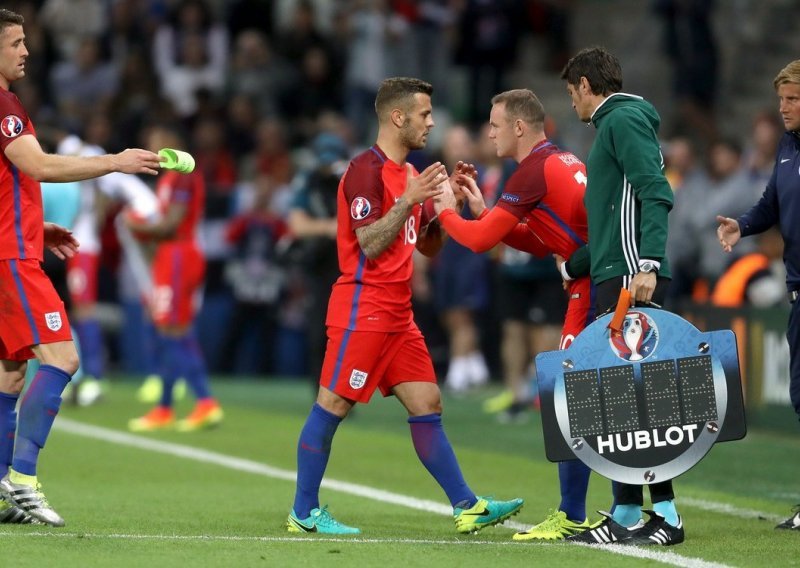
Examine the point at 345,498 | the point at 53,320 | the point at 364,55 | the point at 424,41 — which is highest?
the point at 424,41

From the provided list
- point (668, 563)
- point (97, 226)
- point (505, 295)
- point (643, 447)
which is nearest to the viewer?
point (668, 563)

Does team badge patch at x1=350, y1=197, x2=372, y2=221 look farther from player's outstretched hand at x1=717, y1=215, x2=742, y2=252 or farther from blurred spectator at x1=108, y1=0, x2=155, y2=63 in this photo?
blurred spectator at x1=108, y1=0, x2=155, y2=63

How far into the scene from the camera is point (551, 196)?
746cm

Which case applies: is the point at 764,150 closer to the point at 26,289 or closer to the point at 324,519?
the point at 324,519

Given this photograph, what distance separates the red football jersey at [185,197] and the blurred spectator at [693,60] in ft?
28.4

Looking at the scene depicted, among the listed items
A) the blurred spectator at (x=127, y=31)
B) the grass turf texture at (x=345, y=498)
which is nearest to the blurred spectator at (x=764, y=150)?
the grass turf texture at (x=345, y=498)

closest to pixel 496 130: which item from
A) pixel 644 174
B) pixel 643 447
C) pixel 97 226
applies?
pixel 644 174

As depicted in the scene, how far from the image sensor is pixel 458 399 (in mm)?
16484

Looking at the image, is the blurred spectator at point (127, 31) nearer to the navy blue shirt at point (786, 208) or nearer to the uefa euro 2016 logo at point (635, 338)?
the navy blue shirt at point (786, 208)

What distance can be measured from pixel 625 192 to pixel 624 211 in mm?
85

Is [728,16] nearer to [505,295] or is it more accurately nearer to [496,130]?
[505,295]

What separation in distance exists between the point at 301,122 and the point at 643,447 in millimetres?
15190

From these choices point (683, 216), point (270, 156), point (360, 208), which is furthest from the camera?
point (270, 156)

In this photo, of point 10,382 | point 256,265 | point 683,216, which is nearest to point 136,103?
point 256,265
